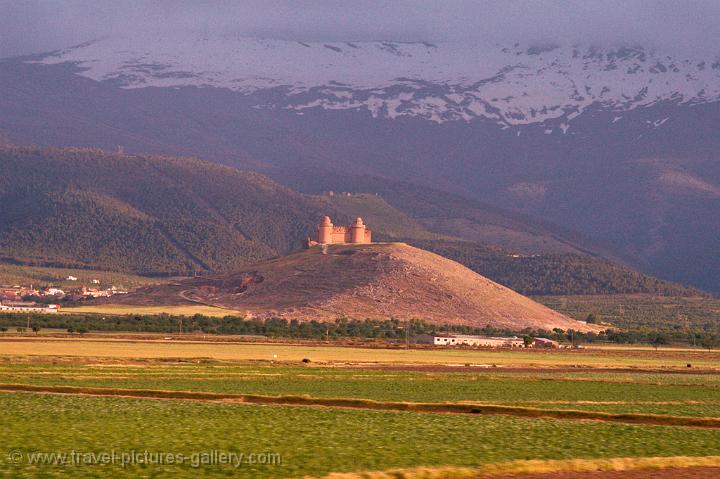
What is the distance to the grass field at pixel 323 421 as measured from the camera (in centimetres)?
3184

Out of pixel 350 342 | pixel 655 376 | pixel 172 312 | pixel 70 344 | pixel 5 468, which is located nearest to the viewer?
pixel 5 468

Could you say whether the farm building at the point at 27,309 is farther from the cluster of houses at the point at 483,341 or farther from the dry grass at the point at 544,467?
the dry grass at the point at 544,467

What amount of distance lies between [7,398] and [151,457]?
58.4ft

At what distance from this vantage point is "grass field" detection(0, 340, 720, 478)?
31.8 meters

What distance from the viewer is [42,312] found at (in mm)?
174000

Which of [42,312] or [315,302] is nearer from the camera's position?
[42,312]

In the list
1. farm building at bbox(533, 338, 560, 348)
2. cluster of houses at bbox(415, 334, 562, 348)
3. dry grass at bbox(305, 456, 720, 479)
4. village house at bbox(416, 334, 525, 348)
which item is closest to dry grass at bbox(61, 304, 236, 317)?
village house at bbox(416, 334, 525, 348)

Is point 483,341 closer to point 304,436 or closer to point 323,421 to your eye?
point 323,421

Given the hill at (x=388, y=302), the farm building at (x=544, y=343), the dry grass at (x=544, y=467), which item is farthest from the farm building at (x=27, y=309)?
the dry grass at (x=544, y=467)

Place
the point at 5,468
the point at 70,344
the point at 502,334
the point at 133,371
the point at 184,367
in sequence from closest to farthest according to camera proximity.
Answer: the point at 5,468 < the point at 133,371 < the point at 184,367 < the point at 70,344 < the point at 502,334

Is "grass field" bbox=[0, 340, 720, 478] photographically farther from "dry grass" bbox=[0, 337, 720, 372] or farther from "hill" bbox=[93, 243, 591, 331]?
"hill" bbox=[93, 243, 591, 331]

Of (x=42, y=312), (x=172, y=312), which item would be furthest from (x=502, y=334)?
(x=42, y=312)

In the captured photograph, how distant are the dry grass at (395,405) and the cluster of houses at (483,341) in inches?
3717

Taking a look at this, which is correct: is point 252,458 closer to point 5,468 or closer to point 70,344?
point 5,468
